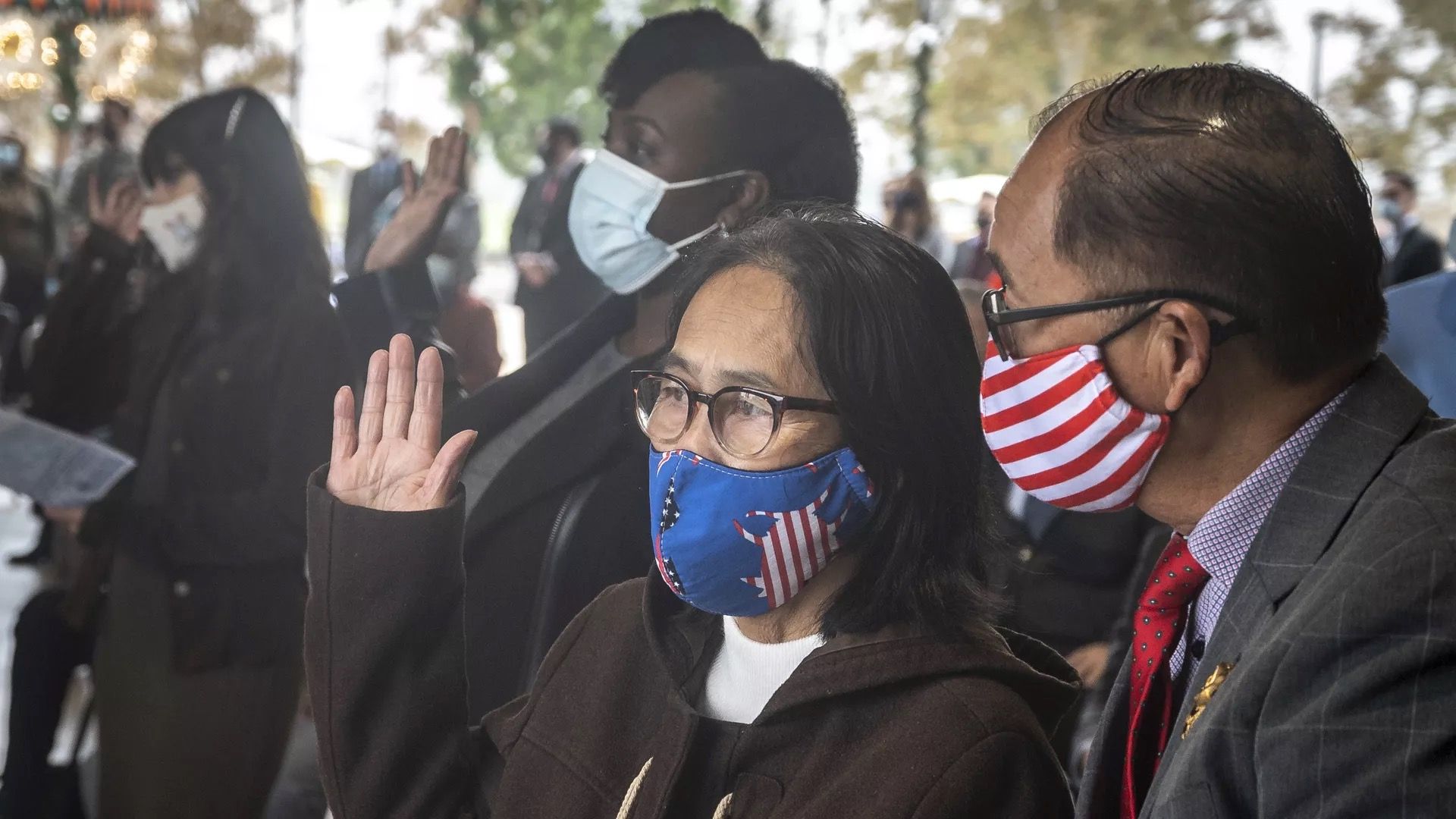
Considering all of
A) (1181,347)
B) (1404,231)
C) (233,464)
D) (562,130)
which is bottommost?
(1404,231)

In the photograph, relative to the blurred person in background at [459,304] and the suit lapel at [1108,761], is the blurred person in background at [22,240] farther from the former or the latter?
the suit lapel at [1108,761]

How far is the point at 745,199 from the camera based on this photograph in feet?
6.42

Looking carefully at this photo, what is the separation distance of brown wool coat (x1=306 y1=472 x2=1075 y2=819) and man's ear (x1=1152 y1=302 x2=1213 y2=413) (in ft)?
1.15

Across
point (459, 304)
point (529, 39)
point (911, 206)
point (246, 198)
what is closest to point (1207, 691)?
point (459, 304)

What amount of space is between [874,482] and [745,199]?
0.62m

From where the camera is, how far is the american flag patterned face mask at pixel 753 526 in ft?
4.77

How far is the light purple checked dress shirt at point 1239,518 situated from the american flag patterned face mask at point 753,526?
360 mm

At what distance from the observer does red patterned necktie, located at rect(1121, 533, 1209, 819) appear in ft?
4.40

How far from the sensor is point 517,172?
10.9 metres

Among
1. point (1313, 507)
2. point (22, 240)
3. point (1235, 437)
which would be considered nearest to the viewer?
point (1313, 507)

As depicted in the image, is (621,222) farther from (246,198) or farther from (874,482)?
(246,198)

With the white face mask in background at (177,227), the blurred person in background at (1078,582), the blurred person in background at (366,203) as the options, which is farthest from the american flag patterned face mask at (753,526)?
the white face mask in background at (177,227)

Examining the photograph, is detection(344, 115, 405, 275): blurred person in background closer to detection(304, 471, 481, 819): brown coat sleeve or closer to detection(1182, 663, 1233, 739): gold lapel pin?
detection(304, 471, 481, 819): brown coat sleeve

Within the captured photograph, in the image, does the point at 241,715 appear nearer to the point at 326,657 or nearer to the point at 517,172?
the point at 326,657
